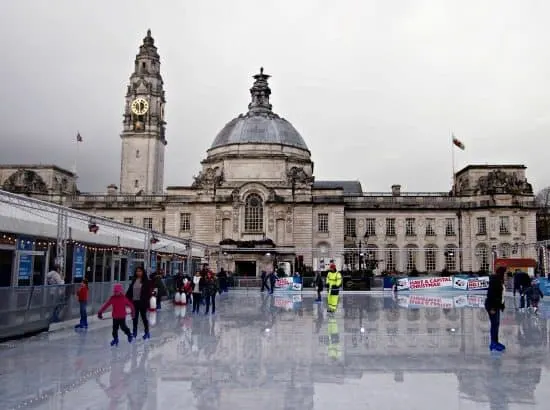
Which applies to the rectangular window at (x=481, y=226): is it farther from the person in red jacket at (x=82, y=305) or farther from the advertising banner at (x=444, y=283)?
the person in red jacket at (x=82, y=305)

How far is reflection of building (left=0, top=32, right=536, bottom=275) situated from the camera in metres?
59.8

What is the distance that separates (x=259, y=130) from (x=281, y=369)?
192ft

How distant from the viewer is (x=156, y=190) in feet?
261

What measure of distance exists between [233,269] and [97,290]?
36.0 meters

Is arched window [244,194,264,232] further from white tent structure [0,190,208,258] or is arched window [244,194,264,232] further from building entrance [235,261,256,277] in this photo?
white tent structure [0,190,208,258]

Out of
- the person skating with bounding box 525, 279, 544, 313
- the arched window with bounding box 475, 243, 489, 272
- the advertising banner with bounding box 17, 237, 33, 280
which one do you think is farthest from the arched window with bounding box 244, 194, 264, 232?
the advertising banner with bounding box 17, 237, 33, 280

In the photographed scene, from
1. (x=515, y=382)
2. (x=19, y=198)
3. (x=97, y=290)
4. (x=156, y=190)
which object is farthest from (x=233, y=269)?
(x=515, y=382)

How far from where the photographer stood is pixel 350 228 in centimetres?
6562

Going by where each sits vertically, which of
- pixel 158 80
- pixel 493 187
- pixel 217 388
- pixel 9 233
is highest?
pixel 158 80

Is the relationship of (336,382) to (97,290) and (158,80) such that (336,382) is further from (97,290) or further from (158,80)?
(158,80)

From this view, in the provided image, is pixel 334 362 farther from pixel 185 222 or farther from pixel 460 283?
pixel 185 222

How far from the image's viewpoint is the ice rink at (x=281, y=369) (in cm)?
825

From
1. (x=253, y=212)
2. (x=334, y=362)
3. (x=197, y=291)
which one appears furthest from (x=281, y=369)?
(x=253, y=212)

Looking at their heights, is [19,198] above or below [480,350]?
above
